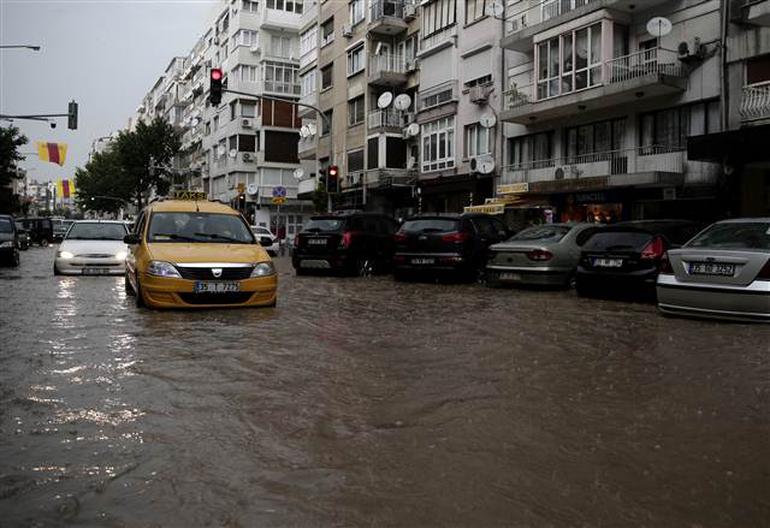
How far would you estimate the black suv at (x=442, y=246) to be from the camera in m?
16.1

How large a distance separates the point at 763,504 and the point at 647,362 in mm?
3547

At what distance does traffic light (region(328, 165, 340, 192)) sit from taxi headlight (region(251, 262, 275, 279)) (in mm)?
16177

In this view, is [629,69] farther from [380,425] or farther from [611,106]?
[380,425]

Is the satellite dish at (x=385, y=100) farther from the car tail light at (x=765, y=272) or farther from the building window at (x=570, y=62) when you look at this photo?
the car tail light at (x=765, y=272)

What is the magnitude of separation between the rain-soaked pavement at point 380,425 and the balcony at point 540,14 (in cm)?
1808

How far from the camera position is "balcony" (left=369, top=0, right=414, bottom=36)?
37625 mm

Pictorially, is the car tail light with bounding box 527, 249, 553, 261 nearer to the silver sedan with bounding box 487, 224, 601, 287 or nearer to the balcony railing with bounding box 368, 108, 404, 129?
the silver sedan with bounding box 487, 224, 601, 287

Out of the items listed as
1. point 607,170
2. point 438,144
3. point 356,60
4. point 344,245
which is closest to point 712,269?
point 344,245

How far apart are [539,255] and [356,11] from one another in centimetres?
3091

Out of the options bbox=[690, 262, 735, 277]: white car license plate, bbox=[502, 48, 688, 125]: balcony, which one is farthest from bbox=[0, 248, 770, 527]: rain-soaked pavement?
bbox=[502, 48, 688, 125]: balcony

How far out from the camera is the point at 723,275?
9102 mm

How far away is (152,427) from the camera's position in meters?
4.45

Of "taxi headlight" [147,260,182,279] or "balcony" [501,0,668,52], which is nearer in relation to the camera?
"taxi headlight" [147,260,182,279]

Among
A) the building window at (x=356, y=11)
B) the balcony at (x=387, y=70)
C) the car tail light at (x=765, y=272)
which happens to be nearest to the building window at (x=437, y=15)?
the balcony at (x=387, y=70)
